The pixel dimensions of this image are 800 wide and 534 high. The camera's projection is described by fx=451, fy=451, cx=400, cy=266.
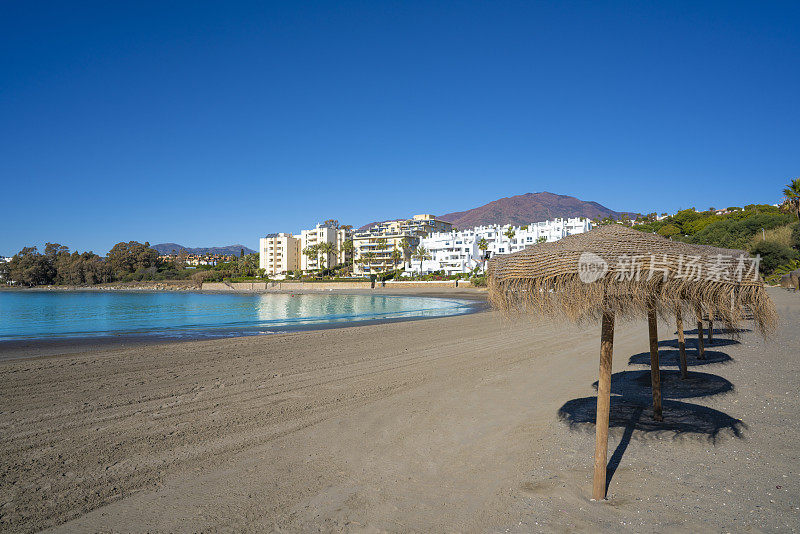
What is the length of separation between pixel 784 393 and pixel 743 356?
2.77 meters

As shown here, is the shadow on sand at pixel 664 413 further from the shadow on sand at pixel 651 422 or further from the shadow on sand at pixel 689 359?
the shadow on sand at pixel 689 359

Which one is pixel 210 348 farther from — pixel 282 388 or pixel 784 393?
pixel 784 393

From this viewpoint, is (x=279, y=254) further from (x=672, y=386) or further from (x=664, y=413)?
(x=664, y=413)

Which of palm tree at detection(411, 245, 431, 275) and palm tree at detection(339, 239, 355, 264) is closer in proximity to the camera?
palm tree at detection(411, 245, 431, 275)

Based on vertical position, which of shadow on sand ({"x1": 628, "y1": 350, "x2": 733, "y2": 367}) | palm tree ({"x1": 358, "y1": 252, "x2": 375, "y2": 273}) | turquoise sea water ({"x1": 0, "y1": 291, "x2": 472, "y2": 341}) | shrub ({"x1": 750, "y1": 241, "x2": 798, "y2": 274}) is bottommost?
turquoise sea water ({"x1": 0, "y1": 291, "x2": 472, "y2": 341})

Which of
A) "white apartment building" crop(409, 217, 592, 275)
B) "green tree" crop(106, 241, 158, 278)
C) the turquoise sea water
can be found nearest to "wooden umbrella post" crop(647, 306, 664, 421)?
the turquoise sea water

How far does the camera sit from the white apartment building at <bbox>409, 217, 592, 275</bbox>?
81.6 m

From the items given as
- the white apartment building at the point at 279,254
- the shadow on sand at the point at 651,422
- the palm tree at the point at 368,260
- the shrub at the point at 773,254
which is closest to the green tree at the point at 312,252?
the palm tree at the point at 368,260

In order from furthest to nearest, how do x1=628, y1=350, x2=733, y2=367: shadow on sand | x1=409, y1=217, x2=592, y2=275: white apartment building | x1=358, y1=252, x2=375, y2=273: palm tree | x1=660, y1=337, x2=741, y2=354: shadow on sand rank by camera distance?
x1=358, y1=252, x2=375, y2=273: palm tree < x1=409, y1=217, x2=592, y2=275: white apartment building < x1=660, y1=337, x2=741, y2=354: shadow on sand < x1=628, y1=350, x2=733, y2=367: shadow on sand

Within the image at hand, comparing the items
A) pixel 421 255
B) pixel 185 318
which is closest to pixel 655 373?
pixel 185 318

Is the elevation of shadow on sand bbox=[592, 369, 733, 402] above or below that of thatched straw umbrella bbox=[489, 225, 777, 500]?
below

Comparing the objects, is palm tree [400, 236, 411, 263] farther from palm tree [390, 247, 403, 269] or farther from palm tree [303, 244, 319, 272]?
palm tree [303, 244, 319, 272]

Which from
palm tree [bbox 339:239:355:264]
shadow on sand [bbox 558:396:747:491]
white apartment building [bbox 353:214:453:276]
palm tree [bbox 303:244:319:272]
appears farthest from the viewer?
palm tree [bbox 339:239:355:264]

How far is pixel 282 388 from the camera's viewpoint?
7.12m
